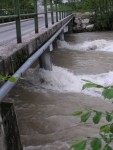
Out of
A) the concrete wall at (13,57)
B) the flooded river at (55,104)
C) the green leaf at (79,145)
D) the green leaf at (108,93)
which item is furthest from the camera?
the flooded river at (55,104)

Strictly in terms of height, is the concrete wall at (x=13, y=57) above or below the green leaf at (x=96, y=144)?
below

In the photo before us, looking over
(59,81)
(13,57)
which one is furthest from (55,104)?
(13,57)

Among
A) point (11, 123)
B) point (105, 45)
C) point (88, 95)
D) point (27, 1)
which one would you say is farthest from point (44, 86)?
point (105, 45)

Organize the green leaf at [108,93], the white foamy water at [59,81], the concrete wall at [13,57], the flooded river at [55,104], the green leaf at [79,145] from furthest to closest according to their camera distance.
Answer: the white foamy water at [59,81]
the flooded river at [55,104]
the concrete wall at [13,57]
the green leaf at [108,93]
the green leaf at [79,145]

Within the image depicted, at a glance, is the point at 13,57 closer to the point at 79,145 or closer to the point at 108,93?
the point at 108,93

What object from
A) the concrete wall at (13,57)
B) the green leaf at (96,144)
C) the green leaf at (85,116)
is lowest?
the concrete wall at (13,57)

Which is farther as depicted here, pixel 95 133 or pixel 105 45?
pixel 105 45

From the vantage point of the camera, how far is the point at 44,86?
9281 mm

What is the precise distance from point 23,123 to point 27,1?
412 centimetres

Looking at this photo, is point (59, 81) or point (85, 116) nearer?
point (85, 116)

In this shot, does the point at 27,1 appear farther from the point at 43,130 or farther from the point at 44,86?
the point at 43,130

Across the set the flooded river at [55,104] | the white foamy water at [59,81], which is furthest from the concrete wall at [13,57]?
the white foamy water at [59,81]

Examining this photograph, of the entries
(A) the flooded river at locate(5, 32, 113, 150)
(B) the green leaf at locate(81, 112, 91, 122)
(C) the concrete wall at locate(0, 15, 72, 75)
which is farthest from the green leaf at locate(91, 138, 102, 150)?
(C) the concrete wall at locate(0, 15, 72, 75)

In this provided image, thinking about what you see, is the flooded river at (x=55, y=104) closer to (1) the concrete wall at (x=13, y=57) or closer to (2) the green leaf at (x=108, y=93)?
(1) the concrete wall at (x=13, y=57)
